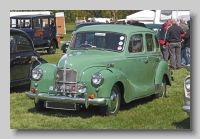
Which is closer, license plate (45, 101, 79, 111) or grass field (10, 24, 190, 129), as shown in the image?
grass field (10, 24, 190, 129)

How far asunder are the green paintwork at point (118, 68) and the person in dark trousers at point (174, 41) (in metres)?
4.92

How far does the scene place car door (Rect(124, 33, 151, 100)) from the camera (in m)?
8.80

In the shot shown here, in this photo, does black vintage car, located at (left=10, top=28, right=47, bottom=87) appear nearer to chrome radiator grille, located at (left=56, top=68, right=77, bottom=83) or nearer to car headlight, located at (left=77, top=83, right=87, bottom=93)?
chrome radiator grille, located at (left=56, top=68, right=77, bottom=83)

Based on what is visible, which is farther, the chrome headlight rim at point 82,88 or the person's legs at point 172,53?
the person's legs at point 172,53

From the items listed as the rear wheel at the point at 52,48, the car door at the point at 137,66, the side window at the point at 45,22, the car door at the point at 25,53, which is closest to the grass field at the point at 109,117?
the car door at the point at 137,66

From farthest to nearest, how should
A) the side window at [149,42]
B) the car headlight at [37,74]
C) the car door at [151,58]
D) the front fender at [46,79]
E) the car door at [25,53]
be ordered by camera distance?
the car door at [25,53] < the side window at [149,42] < the car door at [151,58] < the car headlight at [37,74] < the front fender at [46,79]

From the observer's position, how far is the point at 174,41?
14914 millimetres

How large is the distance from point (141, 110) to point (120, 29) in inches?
59.0

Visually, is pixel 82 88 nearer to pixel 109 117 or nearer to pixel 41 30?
pixel 109 117

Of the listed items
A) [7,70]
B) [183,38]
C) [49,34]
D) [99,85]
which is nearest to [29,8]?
[7,70]

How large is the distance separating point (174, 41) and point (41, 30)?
8.31m

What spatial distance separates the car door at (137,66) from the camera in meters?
8.80

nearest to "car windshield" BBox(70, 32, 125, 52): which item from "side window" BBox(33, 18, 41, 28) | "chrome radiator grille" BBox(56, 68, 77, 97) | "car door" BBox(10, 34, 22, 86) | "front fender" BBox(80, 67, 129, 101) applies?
"front fender" BBox(80, 67, 129, 101)

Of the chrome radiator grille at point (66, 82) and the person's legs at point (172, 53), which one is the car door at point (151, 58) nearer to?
the chrome radiator grille at point (66, 82)
